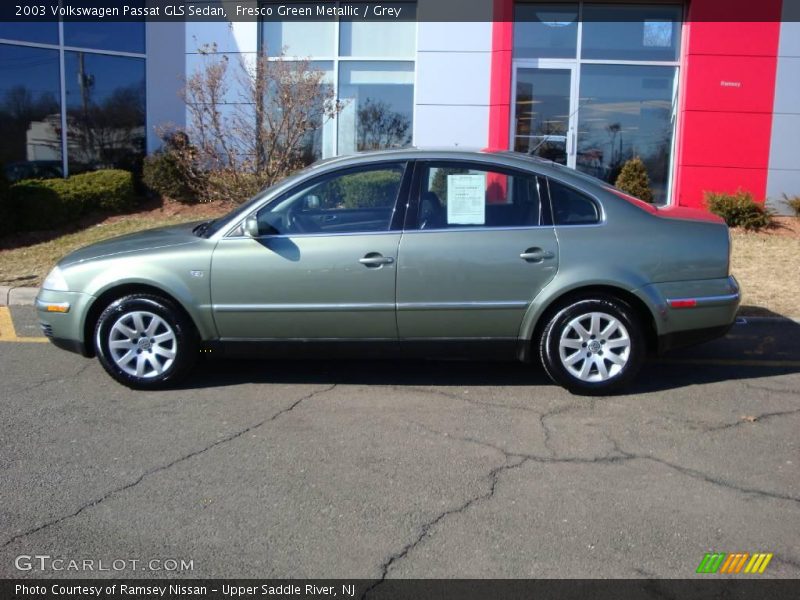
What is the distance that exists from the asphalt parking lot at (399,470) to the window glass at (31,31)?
8.54 meters

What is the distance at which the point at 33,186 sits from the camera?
1205cm

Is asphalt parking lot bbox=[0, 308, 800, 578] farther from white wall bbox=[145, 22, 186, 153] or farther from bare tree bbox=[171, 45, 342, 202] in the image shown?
white wall bbox=[145, 22, 186, 153]

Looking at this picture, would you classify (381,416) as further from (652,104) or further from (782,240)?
(652,104)

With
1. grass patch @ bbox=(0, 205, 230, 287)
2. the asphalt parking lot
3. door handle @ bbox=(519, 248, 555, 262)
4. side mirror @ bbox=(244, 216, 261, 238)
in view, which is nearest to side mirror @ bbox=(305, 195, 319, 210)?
side mirror @ bbox=(244, 216, 261, 238)

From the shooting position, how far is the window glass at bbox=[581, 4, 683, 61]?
12.9 meters

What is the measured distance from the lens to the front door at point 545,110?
13.1 metres

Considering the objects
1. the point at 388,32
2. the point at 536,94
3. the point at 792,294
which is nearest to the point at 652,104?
the point at 536,94

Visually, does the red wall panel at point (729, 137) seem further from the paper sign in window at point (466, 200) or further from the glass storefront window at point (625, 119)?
the paper sign in window at point (466, 200)

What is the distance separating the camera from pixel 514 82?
1302 centimetres

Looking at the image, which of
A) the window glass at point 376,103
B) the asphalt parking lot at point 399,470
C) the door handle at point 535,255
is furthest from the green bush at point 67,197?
the door handle at point 535,255

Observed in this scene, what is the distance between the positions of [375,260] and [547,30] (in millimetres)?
8901

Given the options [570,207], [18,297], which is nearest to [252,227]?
[570,207]

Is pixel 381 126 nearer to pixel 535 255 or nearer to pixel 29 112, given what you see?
pixel 29 112

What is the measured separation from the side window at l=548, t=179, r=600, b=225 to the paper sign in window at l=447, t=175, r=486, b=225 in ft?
1.59
